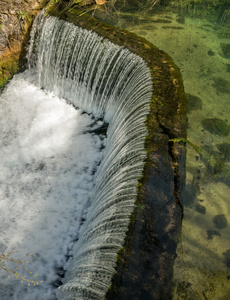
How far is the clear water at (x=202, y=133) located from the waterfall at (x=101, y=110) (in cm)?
89

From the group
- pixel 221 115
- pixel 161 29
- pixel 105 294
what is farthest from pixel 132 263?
pixel 161 29

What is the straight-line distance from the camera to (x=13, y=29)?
5961 millimetres

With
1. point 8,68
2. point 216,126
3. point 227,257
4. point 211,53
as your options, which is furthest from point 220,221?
point 8,68

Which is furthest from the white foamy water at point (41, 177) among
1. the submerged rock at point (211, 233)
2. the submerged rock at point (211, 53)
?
the submerged rock at point (211, 53)

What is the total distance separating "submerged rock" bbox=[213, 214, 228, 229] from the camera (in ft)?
11.6

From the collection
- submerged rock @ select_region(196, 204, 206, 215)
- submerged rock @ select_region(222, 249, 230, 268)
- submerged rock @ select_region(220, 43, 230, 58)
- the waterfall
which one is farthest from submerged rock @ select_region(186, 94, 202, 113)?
submerged rock @ select_region(222, 249, 230, 268)

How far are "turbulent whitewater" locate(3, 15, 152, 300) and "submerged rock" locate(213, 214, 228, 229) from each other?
1.28 m

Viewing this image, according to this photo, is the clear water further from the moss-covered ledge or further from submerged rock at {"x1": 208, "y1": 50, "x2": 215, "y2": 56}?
the moss-covered ledge

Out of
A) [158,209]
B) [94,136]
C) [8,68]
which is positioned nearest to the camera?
[158,209]

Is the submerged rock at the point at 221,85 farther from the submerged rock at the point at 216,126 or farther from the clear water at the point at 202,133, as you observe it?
the submerged rock at the point at 216,126

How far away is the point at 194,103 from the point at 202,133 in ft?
2.68

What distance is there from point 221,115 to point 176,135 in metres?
1.67

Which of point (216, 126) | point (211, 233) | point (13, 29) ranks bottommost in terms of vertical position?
point (211, 233)

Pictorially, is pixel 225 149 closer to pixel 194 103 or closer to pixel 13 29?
pixel 194 103
